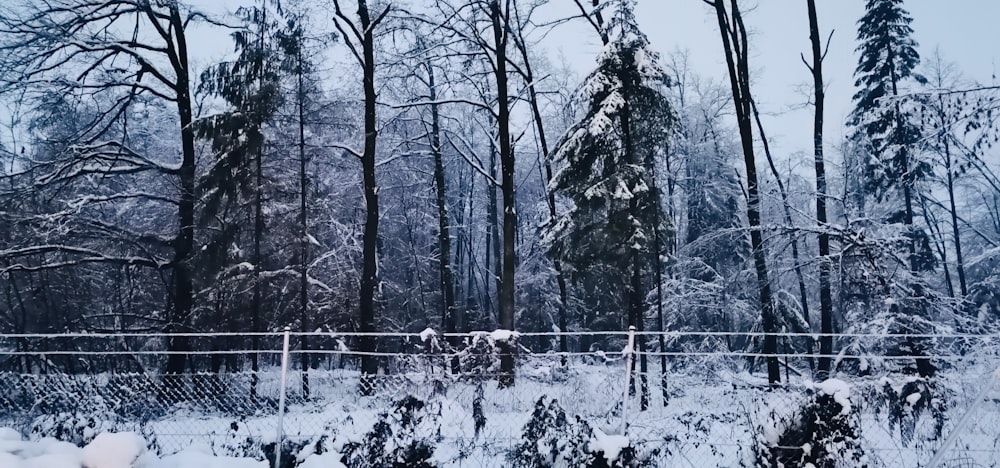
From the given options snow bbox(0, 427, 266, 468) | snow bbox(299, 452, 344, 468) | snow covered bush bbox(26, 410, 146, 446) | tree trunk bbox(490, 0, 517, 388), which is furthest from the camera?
tree trunk bbox(490, 0, 517, 388)

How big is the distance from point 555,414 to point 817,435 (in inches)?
81.7

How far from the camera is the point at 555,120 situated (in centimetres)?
2448

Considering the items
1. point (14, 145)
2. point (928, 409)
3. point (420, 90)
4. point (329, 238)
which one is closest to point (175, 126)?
point (14, 145)

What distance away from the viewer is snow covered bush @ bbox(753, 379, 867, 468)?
4.60 metres

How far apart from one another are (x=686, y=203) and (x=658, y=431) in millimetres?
18978

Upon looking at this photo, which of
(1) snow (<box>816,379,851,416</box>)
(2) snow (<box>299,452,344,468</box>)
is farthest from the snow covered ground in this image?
(2) snow (<box>299,452,344,468</box>)

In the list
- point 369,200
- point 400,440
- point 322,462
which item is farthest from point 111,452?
point 369,200

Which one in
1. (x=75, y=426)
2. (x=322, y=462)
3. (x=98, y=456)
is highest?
(x=98, y=456)

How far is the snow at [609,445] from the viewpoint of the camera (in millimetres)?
4340

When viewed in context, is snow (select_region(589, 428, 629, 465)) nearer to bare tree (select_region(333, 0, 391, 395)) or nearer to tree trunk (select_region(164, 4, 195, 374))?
bare tree (select_region(333, 0, 391, 395))

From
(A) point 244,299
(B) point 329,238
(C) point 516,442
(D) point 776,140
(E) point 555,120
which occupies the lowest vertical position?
(C) point 516,442

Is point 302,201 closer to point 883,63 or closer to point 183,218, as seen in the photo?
point 183,218

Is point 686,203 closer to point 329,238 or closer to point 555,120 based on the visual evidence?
point 555,120

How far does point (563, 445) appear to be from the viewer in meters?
4.87
